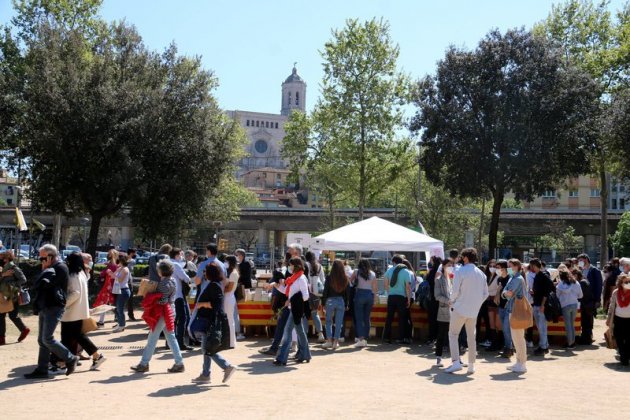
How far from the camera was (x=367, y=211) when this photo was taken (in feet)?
223

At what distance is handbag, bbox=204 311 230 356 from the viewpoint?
9.22 meters

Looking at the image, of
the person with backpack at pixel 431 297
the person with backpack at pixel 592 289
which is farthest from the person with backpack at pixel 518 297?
the person with backpack at pixel 592 289

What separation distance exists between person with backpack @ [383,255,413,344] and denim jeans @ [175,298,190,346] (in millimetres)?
4237

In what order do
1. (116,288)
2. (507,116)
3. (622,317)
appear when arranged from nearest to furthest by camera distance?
(622,317) → (116,288) → (507,116)

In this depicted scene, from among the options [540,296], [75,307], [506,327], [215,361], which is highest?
[540,296]

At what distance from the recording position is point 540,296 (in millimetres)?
13250

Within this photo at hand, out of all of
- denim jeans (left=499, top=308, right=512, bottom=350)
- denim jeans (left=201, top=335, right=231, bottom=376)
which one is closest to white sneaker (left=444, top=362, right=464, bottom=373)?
denim jeans (left=499, top=308, right=512, bottom=350)

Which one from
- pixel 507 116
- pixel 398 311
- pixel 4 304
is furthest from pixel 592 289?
pixel 507 116

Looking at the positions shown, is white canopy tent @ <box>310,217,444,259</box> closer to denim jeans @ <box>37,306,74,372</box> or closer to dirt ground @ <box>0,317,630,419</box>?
dirt ground @ <box>0,317,630,419</box>

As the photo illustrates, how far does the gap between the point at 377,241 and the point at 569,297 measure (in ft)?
14.9

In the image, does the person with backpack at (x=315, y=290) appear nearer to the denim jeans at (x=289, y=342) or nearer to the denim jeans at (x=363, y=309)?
the denim jeans at (x=363, y=309)

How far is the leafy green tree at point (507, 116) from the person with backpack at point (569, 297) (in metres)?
16.8

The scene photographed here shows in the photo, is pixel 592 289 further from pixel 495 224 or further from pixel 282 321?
pixel 495 224

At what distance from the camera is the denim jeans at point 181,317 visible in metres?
12.7
